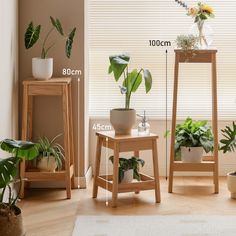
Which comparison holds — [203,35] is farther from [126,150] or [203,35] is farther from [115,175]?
[115,175]

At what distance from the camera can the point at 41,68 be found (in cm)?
498

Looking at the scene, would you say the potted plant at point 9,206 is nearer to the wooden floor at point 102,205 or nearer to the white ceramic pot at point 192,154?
the wooden floor at point 102,205

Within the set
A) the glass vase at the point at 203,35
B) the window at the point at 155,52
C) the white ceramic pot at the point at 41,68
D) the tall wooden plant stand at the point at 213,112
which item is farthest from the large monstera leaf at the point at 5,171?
the window at the point at 155,52

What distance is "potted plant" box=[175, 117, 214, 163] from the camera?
5207 mm

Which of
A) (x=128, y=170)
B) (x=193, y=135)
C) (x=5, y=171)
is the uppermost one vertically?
(x=193, y=135)

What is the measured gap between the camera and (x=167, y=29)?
5762mm

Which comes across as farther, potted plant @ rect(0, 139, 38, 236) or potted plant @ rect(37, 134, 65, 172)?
potted plant @ rect(37, 134, 65, 172)

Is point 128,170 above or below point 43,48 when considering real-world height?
below

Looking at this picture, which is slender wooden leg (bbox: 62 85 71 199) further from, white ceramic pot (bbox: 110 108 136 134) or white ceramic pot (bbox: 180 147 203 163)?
white ceramic pot (bbox: 180 147 203 163)

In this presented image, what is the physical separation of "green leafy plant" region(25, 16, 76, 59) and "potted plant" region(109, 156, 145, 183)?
91cm

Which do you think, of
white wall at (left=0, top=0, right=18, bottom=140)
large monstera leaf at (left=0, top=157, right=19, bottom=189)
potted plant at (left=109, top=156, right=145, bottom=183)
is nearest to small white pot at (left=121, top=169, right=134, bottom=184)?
potted plant at (left=109, top=156, right=145, bottom=183)

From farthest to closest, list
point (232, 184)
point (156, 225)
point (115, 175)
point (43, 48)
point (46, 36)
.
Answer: point (46, 36), point (43, 48), point (232, 184), point (115, 175), point (156, 225)

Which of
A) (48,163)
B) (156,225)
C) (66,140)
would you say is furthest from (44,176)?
(156,225)

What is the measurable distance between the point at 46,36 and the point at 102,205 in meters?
1.40
